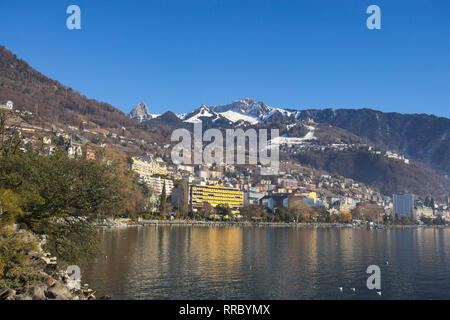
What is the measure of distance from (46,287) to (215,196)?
124062 mm

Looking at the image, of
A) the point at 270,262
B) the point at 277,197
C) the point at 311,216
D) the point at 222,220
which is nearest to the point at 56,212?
the point at 270,262

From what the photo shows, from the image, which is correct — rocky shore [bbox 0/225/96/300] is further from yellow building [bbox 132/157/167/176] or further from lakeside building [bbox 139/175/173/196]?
yellow building [bbox 132/157/167/176]

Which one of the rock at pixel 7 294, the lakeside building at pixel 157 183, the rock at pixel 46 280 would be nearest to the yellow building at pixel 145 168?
the lakeside building at pixel 157 183

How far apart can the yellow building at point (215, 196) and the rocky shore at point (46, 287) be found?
110488mm

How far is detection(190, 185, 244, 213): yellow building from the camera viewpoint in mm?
136000

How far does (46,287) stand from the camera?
17.5 metres

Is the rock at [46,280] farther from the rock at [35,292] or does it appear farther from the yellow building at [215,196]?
the yellow building at [215,196]

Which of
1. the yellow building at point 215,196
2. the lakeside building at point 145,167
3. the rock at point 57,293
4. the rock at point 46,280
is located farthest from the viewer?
the lakeside building at point 145,167

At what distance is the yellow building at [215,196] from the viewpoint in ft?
446

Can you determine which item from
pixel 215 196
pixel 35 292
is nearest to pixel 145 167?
pixel 215 196

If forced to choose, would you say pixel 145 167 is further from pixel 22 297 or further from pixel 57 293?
pixel 22 297

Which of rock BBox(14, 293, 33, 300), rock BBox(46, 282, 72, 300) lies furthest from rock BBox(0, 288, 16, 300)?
rock BBox(46, 282, 72, 300)

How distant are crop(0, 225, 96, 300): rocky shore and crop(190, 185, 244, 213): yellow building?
110 metres
